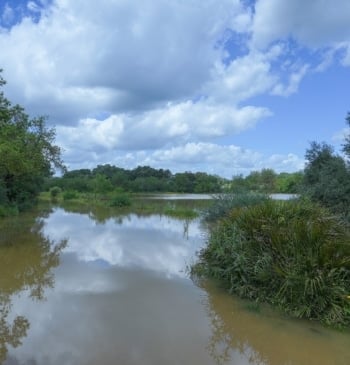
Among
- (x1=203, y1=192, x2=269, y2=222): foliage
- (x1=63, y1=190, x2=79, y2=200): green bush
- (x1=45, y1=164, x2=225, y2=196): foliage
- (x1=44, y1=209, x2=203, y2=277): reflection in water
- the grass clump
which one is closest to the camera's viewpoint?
the grass clump

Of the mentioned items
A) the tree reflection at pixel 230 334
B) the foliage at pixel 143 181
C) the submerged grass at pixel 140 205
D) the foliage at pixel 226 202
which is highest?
Result: the foliage at pixel 143 181

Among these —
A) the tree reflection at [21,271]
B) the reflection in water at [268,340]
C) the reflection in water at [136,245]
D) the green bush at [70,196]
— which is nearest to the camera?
the reflection in water at [268,340]

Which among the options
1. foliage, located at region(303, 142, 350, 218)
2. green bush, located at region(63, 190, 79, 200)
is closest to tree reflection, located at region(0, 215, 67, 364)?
foliage, located at region(303, 142, 350, 218)

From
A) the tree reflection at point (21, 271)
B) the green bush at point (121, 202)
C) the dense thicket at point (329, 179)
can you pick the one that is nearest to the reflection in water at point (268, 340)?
the tree reflection at point (21, 271)

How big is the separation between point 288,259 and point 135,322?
8.84 ft

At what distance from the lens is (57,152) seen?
28641 millimetres

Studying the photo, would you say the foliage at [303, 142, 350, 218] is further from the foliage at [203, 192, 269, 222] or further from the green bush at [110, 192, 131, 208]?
the green bush at [110, 192, 131, 208]

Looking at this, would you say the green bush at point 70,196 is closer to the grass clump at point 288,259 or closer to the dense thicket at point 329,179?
the dense thicket at point 329,179

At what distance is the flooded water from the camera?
4438mm

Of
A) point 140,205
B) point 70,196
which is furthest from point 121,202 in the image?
point 70,196

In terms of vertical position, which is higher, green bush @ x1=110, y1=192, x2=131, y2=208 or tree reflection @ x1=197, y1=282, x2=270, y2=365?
green bush @ x1=110, y1=192, x2=131, y2=208

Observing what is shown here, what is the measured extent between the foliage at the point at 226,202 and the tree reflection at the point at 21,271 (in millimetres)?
6814

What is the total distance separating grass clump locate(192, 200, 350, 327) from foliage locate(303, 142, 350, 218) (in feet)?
13.1

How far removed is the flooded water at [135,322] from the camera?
4438 millimetres
